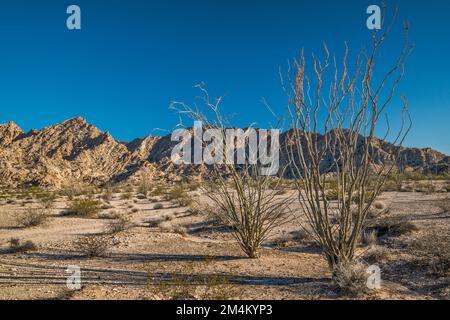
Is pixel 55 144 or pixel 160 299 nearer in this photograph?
pixel 160 299

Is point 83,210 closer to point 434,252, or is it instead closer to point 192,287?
point 192,287

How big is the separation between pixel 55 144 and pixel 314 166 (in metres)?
62.1

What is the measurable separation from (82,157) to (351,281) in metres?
57.5

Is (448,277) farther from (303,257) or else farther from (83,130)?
(83,130)

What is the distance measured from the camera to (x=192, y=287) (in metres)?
4.53

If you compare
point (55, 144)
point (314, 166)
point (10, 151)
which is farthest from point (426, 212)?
point (55, 144)

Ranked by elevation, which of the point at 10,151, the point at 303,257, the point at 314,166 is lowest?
the point at 303,257

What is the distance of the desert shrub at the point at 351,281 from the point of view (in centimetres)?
416

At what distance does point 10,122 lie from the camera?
5975 cm

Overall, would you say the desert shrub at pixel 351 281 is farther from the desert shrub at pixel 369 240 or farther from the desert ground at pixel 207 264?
the desert shrub at pixel 369 240

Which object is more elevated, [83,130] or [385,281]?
[83,130]

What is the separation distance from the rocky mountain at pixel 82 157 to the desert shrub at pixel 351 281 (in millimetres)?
39701

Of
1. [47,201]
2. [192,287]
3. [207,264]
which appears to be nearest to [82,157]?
[47,201]
